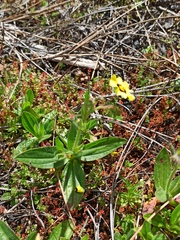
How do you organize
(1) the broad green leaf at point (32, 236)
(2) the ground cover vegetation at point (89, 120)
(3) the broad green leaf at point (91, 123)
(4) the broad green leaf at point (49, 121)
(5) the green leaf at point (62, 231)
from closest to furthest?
1. (1) the broad green leaf at point (32, 236)
2. (5) the green leaf at point (62, 231)
3. (2) the ground cover vegetation at point (89, 120)
4. (3) the broad green leaf at point (91, 123)
5. (4) the broad green leaf at point (49, 121)

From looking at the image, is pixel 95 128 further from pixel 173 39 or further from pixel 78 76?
pixel 173 39

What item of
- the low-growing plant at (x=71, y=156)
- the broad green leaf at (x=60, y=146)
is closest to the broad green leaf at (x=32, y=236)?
the low-growing plant at (x=71, y=156)

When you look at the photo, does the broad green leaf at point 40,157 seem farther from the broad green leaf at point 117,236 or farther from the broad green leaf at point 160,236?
the broad green leaf at point 160,236

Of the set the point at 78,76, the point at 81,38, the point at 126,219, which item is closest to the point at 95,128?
the point at 78,76

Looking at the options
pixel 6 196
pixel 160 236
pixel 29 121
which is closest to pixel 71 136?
pixel 29 121

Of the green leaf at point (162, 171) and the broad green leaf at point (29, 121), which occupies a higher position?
the broad green leaf at point (29, 121)

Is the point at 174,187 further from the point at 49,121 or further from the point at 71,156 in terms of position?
the point at 49,121
